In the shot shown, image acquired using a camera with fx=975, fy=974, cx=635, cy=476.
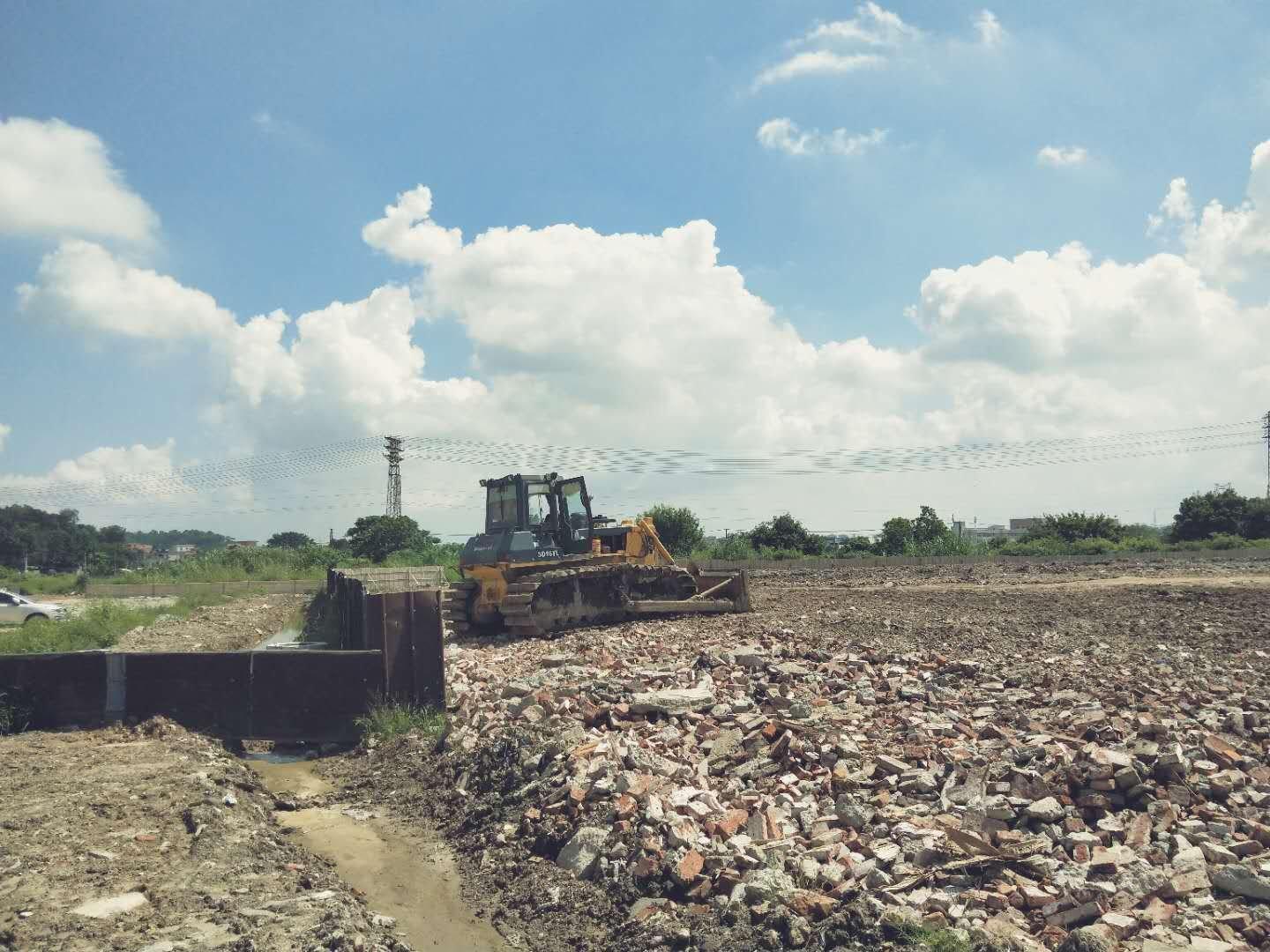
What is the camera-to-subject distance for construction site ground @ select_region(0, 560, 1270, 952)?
4.62 meters

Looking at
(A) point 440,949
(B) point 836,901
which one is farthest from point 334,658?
(B) point 836,901

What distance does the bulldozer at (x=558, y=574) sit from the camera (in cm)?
1573

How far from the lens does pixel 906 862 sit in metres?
5.11

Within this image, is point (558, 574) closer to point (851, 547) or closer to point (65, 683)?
point (65, 683)

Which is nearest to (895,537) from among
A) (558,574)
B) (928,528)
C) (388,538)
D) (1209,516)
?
(928,528)

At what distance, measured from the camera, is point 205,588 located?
34.3 meters

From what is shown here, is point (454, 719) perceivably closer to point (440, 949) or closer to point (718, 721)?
point (718, 721)

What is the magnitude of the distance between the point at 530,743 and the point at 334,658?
8.96 feet

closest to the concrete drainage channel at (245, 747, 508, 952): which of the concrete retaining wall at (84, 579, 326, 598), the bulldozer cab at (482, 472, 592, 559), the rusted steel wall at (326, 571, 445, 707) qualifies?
the rusted steel wall at (326, 571, 445, 707)

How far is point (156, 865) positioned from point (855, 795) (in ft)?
13.6

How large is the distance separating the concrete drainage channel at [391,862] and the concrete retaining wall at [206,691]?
85 cm

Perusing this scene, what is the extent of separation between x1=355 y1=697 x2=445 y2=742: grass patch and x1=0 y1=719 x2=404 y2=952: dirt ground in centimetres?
136

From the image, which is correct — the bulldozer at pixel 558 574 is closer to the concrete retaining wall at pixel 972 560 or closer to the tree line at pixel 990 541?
the concrete retaining wall at pixel 972 560

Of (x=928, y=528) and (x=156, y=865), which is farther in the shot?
(x=928, y=528)
